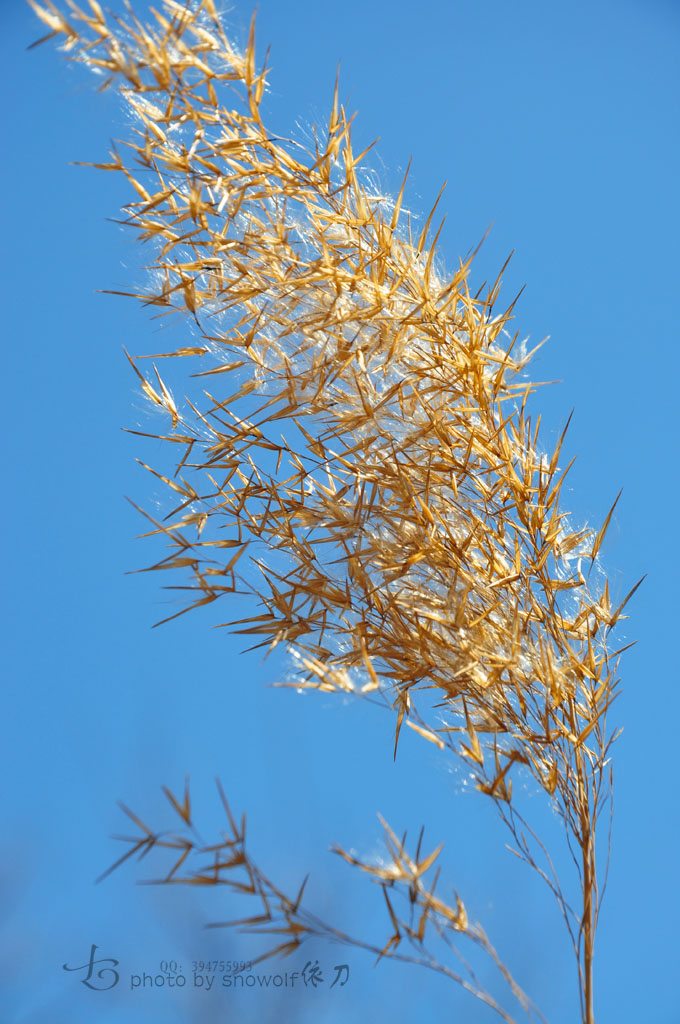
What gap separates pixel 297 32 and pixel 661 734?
→ 2.94 meters

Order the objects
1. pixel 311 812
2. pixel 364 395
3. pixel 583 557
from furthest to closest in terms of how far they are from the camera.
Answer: pixel 311 812, pixel 583 557, pixel 364 395

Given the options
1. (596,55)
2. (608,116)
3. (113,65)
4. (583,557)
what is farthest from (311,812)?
(596,55)

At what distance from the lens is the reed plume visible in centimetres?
136

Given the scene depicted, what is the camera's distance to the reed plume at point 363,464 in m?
1.36

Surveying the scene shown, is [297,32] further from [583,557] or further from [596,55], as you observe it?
[583,557]

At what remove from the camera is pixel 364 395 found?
1.41m

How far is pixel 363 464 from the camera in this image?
143 cm
